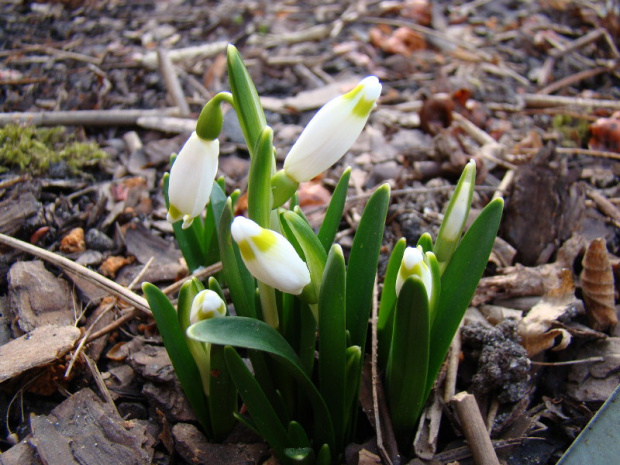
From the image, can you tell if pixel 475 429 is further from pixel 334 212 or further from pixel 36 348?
pixel 36 348

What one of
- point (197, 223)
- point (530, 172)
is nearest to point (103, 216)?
point (197, 223)

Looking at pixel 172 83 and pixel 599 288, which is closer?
pixel 599 288

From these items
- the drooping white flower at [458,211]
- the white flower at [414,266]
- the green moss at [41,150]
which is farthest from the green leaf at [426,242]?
the green moss at [41,150]

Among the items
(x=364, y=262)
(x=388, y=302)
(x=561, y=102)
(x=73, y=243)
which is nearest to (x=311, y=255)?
(x=364, y=262)

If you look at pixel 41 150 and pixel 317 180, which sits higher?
pixel 41 150

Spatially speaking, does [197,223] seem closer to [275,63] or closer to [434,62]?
[275,63]

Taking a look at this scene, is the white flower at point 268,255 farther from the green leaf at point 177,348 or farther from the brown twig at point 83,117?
the brown twig at point 83,117
